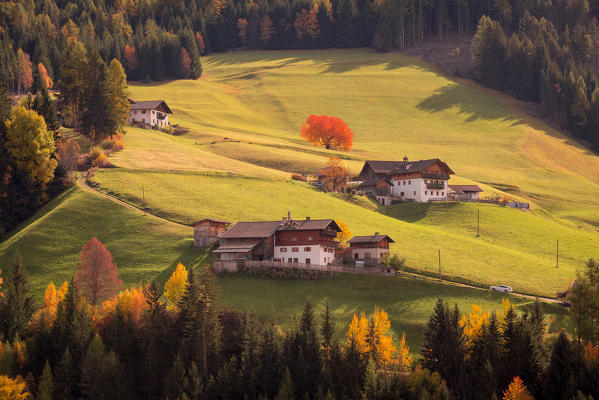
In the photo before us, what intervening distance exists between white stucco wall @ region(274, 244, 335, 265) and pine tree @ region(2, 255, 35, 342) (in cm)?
3027

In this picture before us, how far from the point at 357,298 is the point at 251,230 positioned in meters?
18.5

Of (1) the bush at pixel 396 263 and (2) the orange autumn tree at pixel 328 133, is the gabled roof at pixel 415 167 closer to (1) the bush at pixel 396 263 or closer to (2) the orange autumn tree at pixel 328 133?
(2) the orange autumn tree at pixel 328 133

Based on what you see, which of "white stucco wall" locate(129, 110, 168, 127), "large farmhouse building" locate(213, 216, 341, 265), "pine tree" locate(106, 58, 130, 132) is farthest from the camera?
"white stucco wall" locate(129, 110, 168, 127)

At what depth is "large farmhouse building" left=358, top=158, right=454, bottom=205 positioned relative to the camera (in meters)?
131

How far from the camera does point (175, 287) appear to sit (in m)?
81.1

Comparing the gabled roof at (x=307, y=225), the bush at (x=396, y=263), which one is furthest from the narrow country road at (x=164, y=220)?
the gabled roof at (x=307, y=225)

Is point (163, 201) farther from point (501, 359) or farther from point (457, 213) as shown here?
point (501, 359)

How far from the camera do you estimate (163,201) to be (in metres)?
109

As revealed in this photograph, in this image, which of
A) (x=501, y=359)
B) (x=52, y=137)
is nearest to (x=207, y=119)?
(x=52, y=137)

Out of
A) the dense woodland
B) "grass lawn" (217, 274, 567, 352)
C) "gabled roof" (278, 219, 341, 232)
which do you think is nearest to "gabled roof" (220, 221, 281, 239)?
"gabled roof" (278, 219, 341, 232)

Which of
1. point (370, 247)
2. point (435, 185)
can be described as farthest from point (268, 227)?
point (435, 185)

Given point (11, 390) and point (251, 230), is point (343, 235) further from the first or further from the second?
point (11, 390)

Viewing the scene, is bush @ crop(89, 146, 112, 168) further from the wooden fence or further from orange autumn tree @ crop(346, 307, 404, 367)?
orange autumn tree @ crop(346, 307, 404, 367)

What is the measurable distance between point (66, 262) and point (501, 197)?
7793 cm
